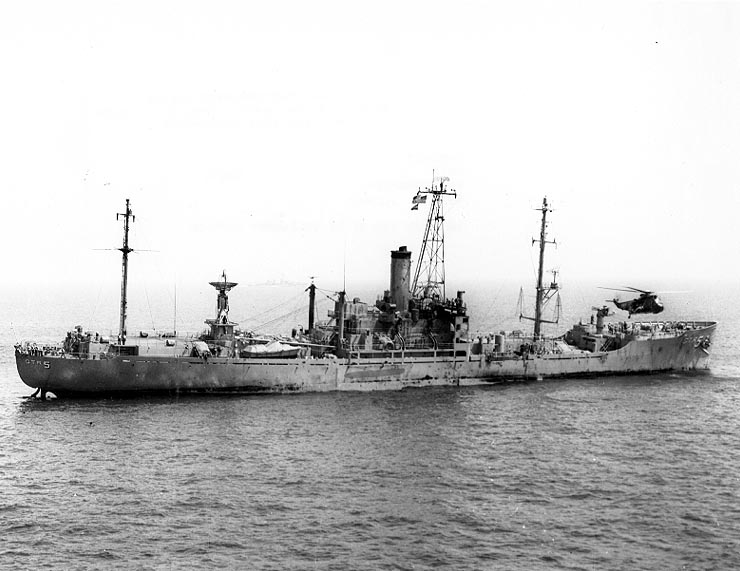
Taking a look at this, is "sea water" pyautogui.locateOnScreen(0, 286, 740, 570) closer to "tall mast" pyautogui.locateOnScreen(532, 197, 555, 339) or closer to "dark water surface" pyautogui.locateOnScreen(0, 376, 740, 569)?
"dark water surface" pyautogui.locateOnScreen(0, 376, 740, 569)

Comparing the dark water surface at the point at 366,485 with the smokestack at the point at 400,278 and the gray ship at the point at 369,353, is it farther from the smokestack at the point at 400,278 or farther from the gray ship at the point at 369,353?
the smokestack at the point at 400,278

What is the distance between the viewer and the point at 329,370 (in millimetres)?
44000

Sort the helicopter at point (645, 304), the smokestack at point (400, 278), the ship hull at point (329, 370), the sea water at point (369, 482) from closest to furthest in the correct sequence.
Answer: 1. the sea water at point (369, 482)
2. the ship hull at point (329, 370)
3. the smokestack at point (400, 278)
4. the helicopter at point (645, 304)

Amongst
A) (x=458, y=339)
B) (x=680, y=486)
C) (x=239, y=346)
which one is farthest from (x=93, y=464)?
(x=458, y=339)

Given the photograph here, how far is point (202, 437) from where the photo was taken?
107ft

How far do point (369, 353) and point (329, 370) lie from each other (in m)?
3.12

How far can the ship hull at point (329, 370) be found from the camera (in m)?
40.1

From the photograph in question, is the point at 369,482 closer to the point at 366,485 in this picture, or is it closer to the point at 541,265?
the point at 366,485

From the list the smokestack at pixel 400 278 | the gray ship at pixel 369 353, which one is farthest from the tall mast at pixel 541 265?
the smokestack at pixel 400 278

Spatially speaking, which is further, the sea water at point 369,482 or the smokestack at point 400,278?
the smokestack at point 400,278

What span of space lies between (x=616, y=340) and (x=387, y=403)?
20738 millimetres

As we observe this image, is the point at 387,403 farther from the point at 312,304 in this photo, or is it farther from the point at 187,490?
the point at 187,490

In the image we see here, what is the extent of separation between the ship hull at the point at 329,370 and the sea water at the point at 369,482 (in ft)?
4.09

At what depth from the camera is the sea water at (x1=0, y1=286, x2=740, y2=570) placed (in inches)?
837
